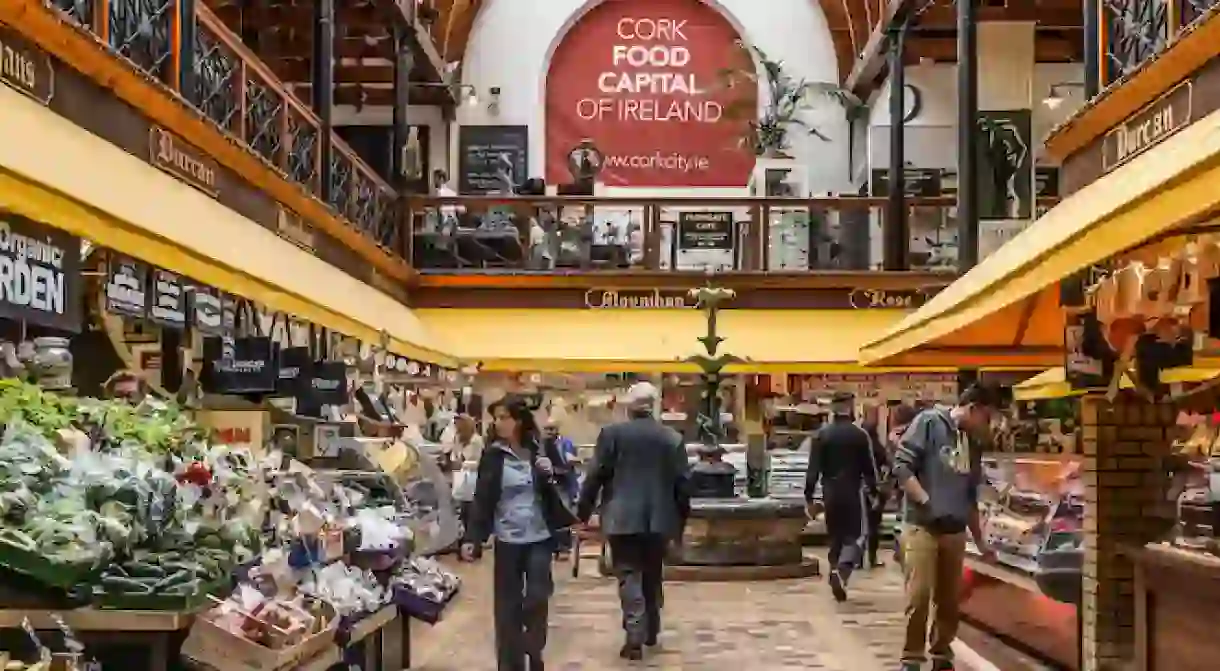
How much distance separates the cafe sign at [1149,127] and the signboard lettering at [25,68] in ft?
13.8

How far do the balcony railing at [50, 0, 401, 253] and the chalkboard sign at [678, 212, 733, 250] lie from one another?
449cm

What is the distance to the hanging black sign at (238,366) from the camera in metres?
8.01

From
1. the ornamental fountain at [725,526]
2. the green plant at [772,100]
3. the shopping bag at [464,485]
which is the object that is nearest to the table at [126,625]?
the ornamental fountain at [725,526]

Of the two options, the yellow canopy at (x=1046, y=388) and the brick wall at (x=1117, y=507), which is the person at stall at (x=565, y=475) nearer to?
the brick wall at (x=1117, y=507)

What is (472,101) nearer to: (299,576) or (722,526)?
(722,526)

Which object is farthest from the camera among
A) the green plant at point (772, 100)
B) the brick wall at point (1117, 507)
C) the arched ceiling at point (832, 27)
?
the arched ceiling at point (832, 27)

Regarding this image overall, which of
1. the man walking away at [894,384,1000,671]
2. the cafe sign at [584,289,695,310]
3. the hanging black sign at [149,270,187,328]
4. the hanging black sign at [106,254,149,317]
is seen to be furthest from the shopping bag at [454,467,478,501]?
the man walking away at [894,384,1000,671]

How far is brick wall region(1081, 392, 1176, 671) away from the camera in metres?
6.35

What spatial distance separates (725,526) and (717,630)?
3178 mm

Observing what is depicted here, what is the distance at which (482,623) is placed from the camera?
995 centimetres

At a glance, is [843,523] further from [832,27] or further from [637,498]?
[832,27]

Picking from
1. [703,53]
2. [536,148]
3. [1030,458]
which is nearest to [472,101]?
[536,148]

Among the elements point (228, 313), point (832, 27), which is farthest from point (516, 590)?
point (832, 27)

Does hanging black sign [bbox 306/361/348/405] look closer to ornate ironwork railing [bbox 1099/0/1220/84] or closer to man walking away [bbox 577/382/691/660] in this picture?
man walking away [bbox 577/382/691/660]
